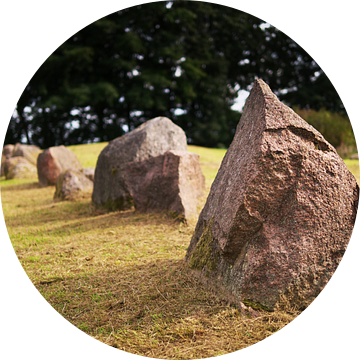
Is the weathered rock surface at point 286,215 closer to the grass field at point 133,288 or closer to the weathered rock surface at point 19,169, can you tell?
the grass field at point 133,288

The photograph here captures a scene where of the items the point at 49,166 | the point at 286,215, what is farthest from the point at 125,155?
the point at 49,166

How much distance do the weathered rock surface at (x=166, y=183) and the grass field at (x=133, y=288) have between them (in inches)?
10.7

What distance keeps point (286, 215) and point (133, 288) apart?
63.0 inches

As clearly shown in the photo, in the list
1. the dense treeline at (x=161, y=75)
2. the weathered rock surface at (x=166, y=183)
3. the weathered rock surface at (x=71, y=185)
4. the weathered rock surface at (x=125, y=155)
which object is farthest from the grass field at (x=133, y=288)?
the dense treeline at (x=161, y=75)

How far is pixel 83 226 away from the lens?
526 centimetres

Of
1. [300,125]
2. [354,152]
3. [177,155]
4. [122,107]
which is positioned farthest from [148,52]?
[300,125]

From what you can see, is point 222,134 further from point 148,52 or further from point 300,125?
point 300,125

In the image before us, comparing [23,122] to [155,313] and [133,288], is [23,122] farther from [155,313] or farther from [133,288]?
[155,313]

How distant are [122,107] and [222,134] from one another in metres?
8.32

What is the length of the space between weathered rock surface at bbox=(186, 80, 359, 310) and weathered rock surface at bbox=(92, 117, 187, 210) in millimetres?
3617

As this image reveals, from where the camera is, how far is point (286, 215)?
2.44 m

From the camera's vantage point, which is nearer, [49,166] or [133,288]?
[133,288]

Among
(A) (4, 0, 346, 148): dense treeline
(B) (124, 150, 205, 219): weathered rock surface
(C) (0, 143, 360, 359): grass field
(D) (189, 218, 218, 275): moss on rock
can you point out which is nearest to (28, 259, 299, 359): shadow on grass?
(C) (0, 143, 360, 359): grass field

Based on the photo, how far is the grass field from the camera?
222 centimetres
